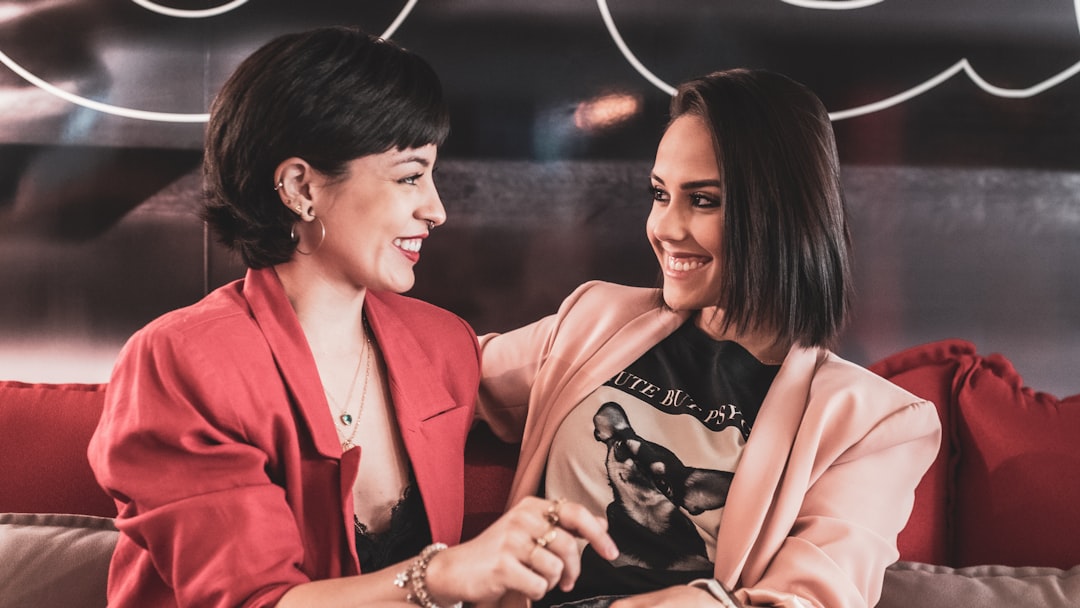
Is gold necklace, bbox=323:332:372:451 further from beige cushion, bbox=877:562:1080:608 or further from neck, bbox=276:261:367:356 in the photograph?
beige cushion, bbox=877:562:1080:608

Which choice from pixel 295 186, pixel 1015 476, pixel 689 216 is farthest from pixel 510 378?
pixel 1015 476

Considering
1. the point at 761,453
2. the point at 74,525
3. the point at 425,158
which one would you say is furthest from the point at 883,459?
the point at 74,525

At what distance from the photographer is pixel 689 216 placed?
1.62 m

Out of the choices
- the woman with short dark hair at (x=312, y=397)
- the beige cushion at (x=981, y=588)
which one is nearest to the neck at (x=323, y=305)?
the woman with short dark hair at (x=312, y=397)

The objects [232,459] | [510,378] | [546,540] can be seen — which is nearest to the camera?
[546,540]

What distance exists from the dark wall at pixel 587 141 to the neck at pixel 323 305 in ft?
1.96

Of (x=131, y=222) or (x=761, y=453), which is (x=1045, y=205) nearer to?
(x=761, y=453)

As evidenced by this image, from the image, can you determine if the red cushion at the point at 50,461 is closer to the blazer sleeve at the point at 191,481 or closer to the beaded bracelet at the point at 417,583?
the blazer sleeve at the point at 191,481

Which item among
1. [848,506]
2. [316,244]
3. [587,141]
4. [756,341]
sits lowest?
[848,506]

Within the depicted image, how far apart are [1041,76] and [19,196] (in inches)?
93.4

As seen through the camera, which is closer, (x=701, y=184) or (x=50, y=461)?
(x=701, y=184)

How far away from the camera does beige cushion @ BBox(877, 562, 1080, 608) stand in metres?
1.56

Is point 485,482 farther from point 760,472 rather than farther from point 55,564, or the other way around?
point 55,564

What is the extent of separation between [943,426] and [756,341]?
0.45 metres
